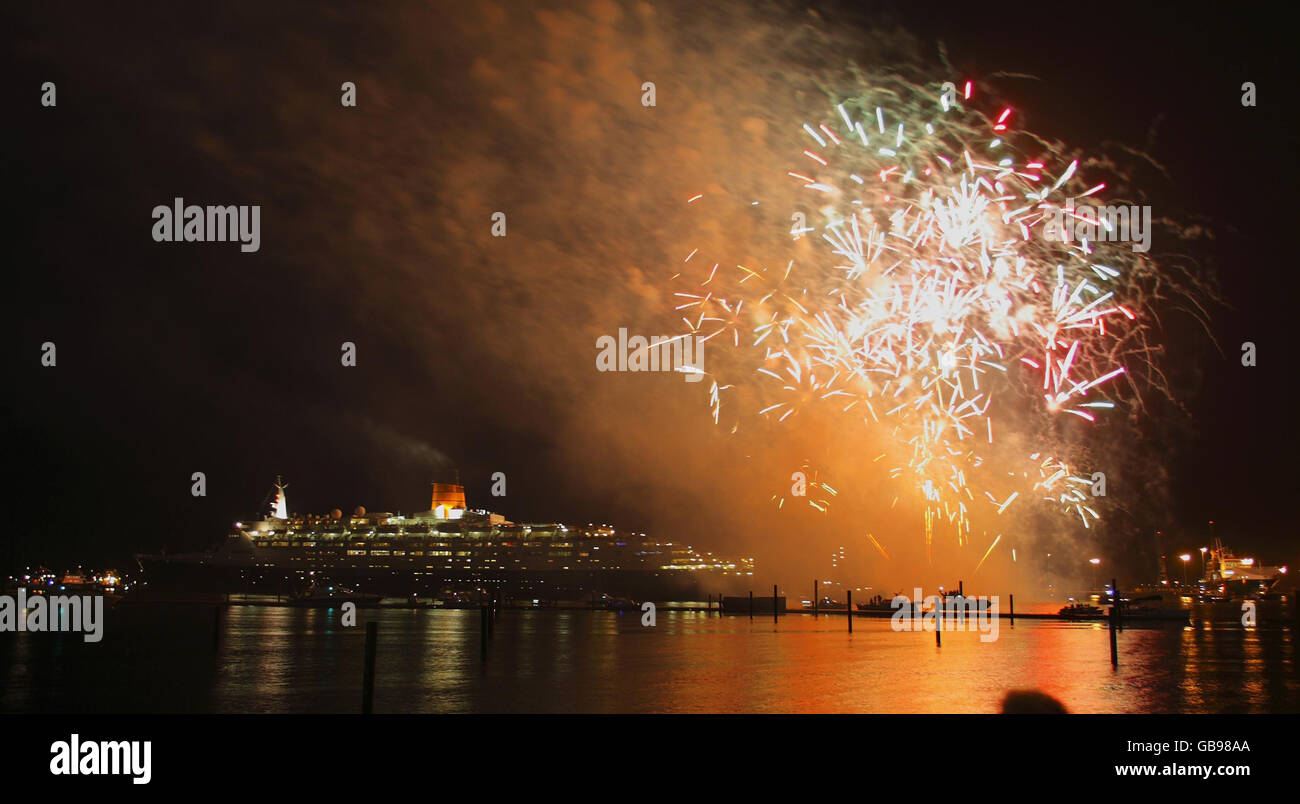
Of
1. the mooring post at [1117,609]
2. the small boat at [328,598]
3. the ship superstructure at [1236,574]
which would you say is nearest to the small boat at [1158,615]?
the mooring post at [1117,609]

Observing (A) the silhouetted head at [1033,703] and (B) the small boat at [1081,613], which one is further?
(B) the small boat at [1081,613]

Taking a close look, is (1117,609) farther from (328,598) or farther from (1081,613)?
(328,598)

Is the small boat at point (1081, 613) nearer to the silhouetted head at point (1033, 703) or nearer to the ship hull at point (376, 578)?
the silhouetted head at point (1033, 703)
